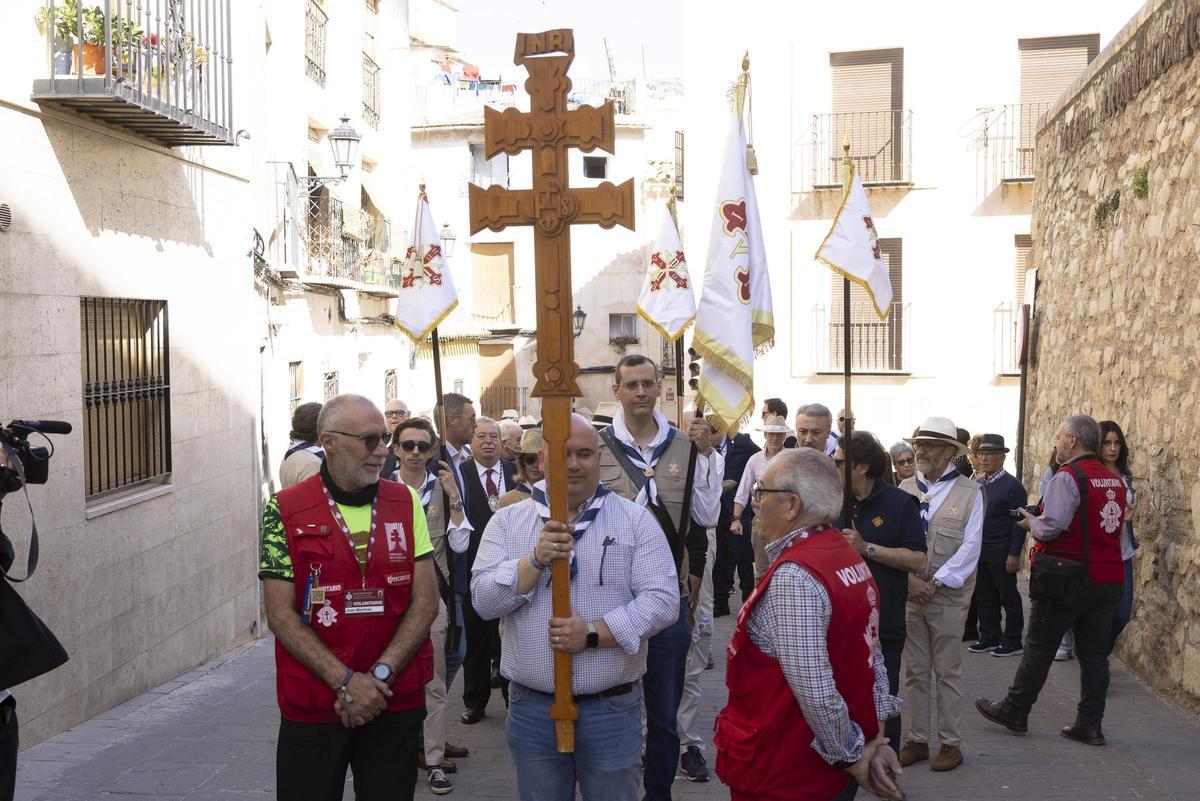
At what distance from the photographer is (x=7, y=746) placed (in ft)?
13.3

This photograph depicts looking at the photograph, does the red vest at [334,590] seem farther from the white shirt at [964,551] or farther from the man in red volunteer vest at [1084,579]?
the man in red volunteer vest at [1084,579]

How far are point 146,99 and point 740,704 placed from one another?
633cm

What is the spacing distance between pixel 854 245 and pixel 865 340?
12413mm

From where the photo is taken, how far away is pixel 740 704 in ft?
12.3

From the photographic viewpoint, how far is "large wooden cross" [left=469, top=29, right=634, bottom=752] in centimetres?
433

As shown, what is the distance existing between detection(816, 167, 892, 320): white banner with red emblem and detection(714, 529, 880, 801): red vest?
12.0 ft

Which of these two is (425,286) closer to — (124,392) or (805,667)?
(124,392)

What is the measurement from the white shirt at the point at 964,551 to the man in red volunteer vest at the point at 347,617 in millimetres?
3153

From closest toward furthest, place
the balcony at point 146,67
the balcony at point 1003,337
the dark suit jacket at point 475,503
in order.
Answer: the dark suit jacket at point 475,503 < the balcony at point 146,67 < the balcony at point 1003,337

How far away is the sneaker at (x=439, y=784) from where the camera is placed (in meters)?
6.14

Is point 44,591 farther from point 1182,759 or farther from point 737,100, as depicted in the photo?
point 1182,759

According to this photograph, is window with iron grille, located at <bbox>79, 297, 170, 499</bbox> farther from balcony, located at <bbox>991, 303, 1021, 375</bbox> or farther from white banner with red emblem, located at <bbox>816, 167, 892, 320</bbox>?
balcony, located at <bbox>991, 303, 1021, 375</bbox>

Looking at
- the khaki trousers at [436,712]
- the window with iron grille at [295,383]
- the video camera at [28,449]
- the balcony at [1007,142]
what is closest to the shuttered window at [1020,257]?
the balcony at [1007,142]

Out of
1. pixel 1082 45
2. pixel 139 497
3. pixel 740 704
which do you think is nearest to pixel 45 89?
pixel 139 497
